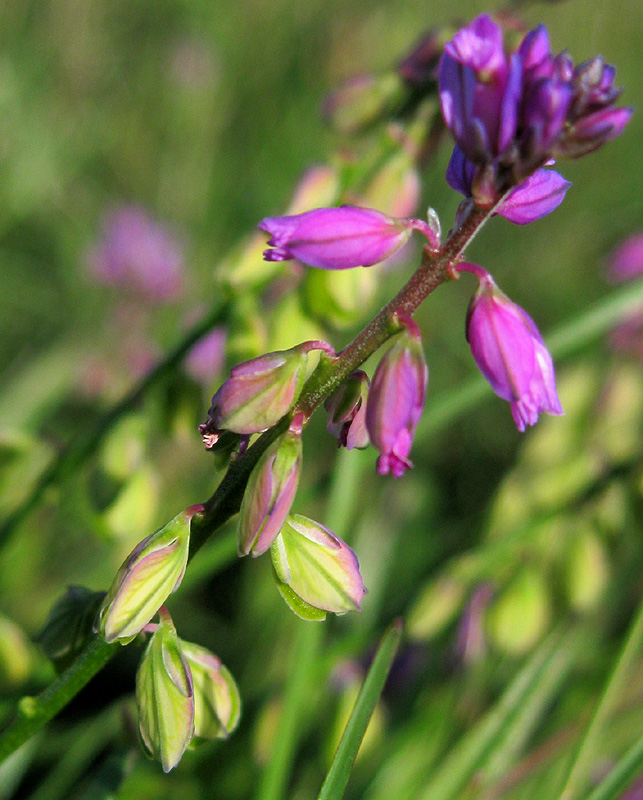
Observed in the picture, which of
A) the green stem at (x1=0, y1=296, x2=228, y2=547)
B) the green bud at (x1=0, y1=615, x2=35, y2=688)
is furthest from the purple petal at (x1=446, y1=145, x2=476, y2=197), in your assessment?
the green bud at (x1=0, y1=615, x2=35, y2=688)

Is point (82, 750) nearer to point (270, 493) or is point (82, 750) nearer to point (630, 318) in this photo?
point (270, 493)

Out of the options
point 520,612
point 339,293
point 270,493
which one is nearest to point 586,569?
point 520,612

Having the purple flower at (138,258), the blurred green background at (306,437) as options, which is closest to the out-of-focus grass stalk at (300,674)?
the blurred green background at (306,437)

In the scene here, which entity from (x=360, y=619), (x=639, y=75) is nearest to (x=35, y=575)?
(x=360, y=619)

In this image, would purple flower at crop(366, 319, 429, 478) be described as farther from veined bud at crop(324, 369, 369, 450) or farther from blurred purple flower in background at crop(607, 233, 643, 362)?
blurred purple flower in background at crop(607, 233, 643, 362)

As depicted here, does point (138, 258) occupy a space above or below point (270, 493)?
below

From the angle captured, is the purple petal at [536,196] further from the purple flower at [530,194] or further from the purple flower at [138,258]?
the purple flower at [138,258]
